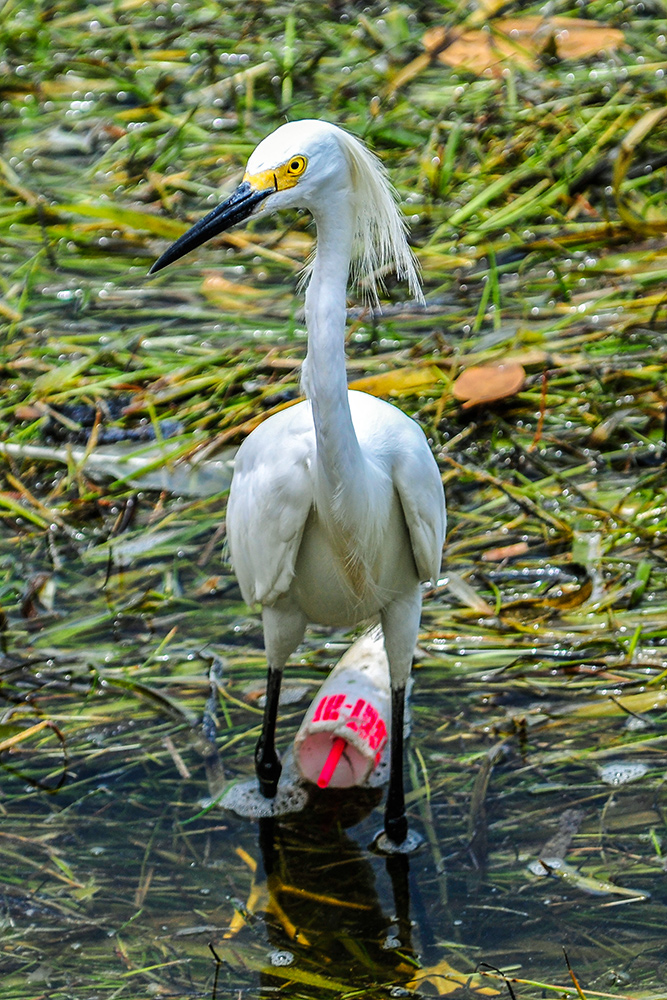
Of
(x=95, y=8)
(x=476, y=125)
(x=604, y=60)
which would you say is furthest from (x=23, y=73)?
(x=604, y=60)

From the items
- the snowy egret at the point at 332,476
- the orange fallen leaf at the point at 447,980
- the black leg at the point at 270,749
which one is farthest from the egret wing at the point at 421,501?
the orange fallen leaf at the point at 447,980

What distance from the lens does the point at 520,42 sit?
5836 mm

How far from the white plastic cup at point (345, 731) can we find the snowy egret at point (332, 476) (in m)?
0.07

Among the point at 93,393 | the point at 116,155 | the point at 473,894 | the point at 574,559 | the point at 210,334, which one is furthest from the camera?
the point at 116,155

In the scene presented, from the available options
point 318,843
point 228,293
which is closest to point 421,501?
point 318,843

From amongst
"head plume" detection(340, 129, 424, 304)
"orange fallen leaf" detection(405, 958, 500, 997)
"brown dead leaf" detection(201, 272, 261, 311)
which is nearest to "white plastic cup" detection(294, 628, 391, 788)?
"orange fallen leaf" detection(405, 958, 500, 997)

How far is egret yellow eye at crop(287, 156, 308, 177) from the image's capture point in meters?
2.15

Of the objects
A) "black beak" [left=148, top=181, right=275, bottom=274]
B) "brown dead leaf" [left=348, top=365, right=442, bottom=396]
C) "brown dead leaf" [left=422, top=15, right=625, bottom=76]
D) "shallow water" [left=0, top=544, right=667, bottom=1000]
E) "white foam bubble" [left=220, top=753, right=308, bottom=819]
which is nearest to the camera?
"black beak" [left=148, top=181, right=275, bottom=274]

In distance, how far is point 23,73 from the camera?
6.33m

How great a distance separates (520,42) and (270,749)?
422 centimetres

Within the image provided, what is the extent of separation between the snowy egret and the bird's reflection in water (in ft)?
0.34

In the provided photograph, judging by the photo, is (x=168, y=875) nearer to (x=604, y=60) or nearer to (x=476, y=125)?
(x=476, y=125)

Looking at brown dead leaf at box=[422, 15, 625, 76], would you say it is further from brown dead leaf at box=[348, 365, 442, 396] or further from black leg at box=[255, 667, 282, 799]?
black leg at box=[255, 667, 282, 799]

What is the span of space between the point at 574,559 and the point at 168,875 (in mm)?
1486
